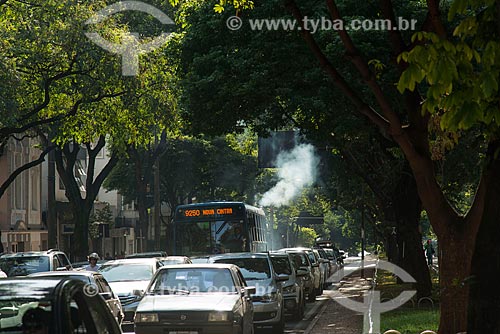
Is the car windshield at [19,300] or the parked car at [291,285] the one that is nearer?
the car windshield at [19,300]

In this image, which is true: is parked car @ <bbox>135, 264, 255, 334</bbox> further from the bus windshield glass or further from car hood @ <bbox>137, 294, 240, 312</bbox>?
the bus windshield glass

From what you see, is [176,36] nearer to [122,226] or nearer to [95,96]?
[95,96]

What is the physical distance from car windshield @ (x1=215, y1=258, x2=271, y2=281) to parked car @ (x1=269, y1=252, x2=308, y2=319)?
206cm

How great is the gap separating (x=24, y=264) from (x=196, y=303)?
9.23 meters

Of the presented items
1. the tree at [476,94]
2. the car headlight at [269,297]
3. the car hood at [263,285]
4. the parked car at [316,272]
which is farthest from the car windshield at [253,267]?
the parked car at [316,272]

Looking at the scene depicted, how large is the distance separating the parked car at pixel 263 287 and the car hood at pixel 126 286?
65.8 inches

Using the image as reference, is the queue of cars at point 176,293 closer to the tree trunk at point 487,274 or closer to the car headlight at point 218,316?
the car headlight at point 218,316

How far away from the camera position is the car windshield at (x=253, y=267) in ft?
73.2

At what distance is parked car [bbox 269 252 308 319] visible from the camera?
25.2 m

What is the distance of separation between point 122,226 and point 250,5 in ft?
195

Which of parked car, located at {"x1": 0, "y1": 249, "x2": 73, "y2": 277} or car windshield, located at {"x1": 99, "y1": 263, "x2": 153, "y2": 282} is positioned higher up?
parked car, located at {"x1": 0, "y1": 249, "x2": 73, "y2": 277}

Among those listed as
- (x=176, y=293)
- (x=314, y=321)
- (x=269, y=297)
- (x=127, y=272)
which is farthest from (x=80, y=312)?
(x=314, y=321)

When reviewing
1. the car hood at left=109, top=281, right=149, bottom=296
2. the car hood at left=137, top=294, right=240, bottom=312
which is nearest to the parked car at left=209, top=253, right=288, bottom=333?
the car hood at left=109, top=281, right=149, bottom=296

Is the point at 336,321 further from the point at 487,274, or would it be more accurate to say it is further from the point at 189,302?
the point at 487,274
